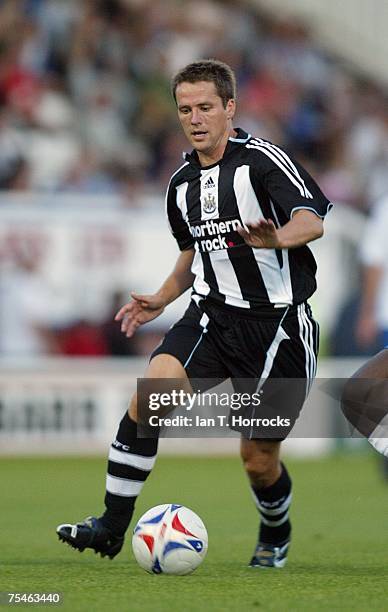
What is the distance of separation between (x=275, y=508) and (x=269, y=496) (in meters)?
0.07

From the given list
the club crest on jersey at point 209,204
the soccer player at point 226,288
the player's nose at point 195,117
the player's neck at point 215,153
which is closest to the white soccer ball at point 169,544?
the soccer player at point 226,288

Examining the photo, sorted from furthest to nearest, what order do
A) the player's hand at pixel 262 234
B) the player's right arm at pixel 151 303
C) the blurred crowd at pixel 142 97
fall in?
the blurred crowd at pixel 142 97 → the player's right arm at pixel 151 303 → the player's hand at pixel 262 234

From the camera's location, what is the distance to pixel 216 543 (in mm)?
7246

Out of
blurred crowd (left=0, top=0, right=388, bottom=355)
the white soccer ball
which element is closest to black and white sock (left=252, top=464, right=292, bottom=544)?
the white soccer ball

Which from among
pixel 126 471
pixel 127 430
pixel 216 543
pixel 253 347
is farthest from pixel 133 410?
pixel 216 543

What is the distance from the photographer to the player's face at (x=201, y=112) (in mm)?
5949

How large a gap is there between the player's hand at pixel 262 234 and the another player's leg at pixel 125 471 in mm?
770

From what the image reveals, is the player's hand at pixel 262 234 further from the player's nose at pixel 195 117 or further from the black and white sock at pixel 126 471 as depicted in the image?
the black and white sock at pixel 126 471

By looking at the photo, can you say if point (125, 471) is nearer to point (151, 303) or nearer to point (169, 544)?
point (169, 544)

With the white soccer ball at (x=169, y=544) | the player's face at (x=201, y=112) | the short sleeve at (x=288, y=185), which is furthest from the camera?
the player's face at (x=201, y=112)

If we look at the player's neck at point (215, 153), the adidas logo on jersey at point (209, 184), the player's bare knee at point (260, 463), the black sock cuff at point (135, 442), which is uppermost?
the player's neck at point (215, 153)

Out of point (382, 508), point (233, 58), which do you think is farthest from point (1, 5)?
point (382, 508)

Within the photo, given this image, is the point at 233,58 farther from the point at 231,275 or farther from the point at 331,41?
the point at 231,275

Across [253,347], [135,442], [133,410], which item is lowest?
[135,442]
